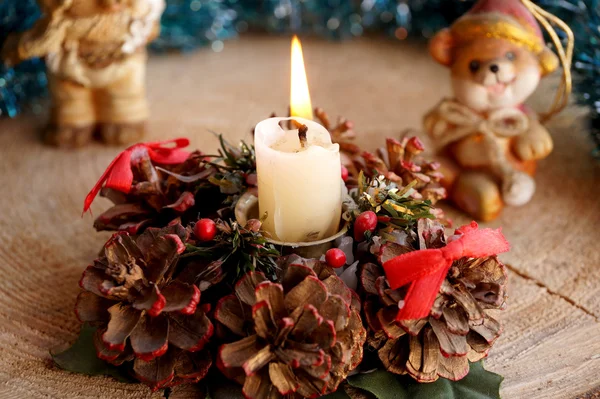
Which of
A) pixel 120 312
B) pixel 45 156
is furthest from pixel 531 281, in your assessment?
pixel 45 156

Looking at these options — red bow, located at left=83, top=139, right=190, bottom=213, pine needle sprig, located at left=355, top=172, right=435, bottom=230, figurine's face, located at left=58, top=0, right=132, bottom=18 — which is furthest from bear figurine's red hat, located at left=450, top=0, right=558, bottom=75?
figurine's face, located at left=58, top=0, right=132, bottom=18

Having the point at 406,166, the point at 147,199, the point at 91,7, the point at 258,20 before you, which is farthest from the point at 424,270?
the point at 258,20

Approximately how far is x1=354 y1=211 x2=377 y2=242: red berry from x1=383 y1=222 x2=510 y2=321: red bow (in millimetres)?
66

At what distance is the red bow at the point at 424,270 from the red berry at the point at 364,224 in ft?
0.22

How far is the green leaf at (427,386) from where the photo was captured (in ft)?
2.40

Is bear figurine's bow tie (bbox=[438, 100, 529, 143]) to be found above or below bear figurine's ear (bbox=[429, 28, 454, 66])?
below

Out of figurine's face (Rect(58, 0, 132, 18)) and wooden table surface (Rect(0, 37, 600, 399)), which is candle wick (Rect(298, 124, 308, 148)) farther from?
figurine's face (Rect(58, 0, 132, 18))

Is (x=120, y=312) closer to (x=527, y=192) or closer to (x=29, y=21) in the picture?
(x=527, y=192)

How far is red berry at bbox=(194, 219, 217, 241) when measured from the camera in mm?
730

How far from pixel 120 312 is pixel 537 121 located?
76cm

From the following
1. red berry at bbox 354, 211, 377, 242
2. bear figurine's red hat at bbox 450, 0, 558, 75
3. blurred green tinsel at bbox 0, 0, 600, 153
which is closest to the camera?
red berry at bbox 354, 211, 377, 242

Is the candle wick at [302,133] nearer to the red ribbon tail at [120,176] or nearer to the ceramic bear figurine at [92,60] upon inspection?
the red ribbon tail at [120,176]

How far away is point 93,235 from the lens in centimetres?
107

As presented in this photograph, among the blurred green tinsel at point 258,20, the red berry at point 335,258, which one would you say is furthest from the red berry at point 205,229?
the blurred green tinsel at point 258,20
